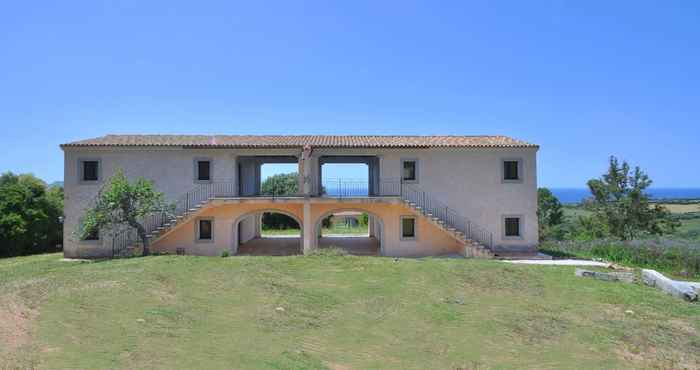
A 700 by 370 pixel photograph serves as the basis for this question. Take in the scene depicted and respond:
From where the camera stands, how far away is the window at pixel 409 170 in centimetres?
2220

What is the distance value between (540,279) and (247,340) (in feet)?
38.3

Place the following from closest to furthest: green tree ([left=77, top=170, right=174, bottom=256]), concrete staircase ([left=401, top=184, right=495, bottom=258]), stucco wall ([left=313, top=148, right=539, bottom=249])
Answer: green tree ([left=77, top=170, right=174, bottom=256]), concrete staircase ([left=401, top=184, right=495, bottom=258]), stucco wall ([left=313, top=148, right=539, bottom=249])

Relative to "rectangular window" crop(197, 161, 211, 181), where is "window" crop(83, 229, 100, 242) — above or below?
below

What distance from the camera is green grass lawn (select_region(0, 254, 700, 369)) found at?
814 centimetres

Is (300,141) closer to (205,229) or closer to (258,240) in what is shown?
(205,229)

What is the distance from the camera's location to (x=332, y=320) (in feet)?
35.0

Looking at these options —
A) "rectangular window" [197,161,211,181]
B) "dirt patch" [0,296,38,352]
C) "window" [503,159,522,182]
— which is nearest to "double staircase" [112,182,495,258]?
"rectangular window" [197,161,211,181]

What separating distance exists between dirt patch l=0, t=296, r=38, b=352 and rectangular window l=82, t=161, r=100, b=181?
11351 millimetres

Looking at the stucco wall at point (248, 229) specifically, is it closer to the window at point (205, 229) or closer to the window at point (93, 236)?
the window at point (205, 229)

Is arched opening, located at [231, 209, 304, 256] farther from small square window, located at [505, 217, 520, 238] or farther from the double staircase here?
small square window, located at [505, 217, 520, 238]

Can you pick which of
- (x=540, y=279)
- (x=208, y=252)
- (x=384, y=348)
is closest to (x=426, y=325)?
(x=384, y=348)

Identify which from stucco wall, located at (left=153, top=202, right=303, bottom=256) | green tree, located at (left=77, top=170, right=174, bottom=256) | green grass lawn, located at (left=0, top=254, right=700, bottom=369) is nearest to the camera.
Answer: green grass lawn, located at (left=0, top=254, right=700, bottom=369)

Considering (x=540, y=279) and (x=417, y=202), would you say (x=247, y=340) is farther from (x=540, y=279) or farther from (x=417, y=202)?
(x=417, y=202)

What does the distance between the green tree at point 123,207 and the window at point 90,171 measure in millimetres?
1893
